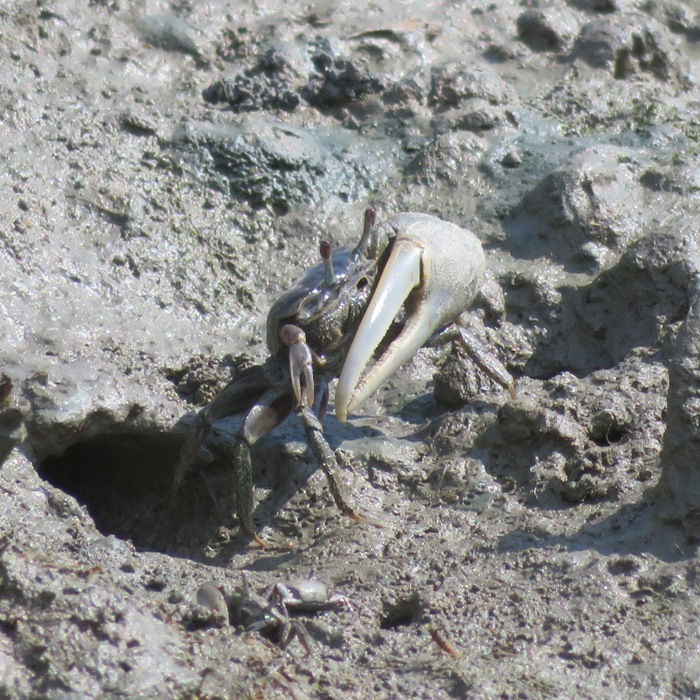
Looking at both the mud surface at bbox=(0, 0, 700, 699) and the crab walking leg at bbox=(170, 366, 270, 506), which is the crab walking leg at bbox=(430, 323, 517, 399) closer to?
the mud surface at bbox=(0, 0, 700, 699)

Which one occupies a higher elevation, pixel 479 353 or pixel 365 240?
pixel 365 240

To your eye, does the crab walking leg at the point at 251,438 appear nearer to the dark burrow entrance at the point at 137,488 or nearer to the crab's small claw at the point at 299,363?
the crab's small claw at the point at 299,363

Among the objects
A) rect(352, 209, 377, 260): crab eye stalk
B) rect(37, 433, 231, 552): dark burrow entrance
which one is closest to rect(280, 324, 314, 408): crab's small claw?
rect(352, 209, 377, 260): crab eye stalk

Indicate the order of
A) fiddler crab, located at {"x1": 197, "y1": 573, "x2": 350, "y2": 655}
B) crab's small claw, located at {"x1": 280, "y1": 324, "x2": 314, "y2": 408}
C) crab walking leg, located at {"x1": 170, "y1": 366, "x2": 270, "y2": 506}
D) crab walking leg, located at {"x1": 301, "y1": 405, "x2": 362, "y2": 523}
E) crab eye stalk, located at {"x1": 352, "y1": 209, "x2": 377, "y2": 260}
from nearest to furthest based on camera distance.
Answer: fiddler crab, located at {"x1": 197, "y1": 573, "x2": 350, "y2": 655}
crab walking leg, located at {"x1": 301, "y1": 405, "x2": 362, "y2": 523}
crab's small claw, located at {"x1": 280, "y1": 324, "x2": 314, "y2": 408}
crab walking leg, located at {"x1": 170, "y1": 366, "x2": 270, "y2": 506}
crab eye stalk, located at {"x1": 352, "y1": 209, "x2": 377, "y2": 260}

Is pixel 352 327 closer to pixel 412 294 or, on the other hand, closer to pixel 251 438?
pixel 412 294

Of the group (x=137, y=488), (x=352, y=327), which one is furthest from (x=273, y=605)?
(x=137, y=488)

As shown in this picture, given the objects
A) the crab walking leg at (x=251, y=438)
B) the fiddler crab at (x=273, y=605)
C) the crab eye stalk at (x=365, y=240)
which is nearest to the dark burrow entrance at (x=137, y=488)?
the crab walking leg at (x=251, y=438)

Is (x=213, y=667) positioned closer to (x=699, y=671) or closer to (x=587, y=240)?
(x=699, y=671)
